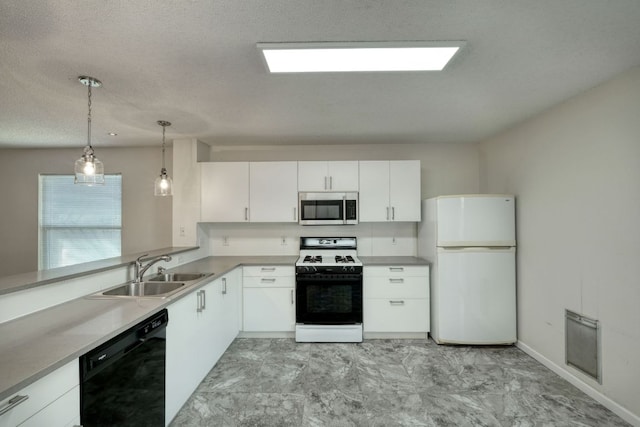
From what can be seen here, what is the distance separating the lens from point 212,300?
2.48 m

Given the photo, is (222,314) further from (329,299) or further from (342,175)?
(342,175)

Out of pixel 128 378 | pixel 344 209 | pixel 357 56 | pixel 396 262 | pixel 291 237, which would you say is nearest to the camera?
pixel 128 378

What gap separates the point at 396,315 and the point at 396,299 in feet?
0.58

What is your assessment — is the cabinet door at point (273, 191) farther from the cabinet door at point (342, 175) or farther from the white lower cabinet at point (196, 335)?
the white lower cabinet at point (196, 335)

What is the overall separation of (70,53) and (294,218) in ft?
7.83

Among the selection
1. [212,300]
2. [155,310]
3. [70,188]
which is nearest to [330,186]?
[212,300]

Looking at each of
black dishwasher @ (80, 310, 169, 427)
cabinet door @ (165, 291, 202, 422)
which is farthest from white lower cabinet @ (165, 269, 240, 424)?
black dishwasher @ (80, 310, 169, 427)

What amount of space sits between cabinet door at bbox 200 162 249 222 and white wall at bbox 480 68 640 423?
308 cm

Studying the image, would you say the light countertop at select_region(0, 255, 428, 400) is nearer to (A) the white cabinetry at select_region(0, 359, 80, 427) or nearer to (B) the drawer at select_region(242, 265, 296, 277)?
(A) the white cabinetry at select_region(0, 359, 80, 427)

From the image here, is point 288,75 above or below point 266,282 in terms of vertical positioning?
above

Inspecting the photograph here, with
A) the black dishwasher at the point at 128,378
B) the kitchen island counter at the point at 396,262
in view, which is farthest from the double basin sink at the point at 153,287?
the kitchen island counter at the point at 396,262

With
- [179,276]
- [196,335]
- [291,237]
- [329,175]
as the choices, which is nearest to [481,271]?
[329,175]

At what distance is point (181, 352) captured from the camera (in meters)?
1.94

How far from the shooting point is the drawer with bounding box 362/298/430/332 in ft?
10.4
